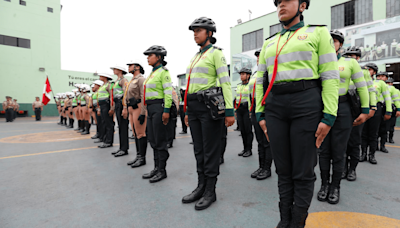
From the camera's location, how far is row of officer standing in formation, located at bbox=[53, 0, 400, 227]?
1.62m

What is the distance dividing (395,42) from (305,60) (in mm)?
14719

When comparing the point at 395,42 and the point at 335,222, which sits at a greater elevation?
the point at 395,42

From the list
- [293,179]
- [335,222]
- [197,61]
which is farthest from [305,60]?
[335,222]

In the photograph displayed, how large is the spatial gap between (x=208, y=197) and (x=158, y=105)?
1.76 meters

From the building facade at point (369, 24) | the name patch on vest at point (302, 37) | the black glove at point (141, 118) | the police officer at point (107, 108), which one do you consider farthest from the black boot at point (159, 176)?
the building facade at point (369, 24)

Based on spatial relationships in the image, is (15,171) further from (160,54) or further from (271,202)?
(271,202)

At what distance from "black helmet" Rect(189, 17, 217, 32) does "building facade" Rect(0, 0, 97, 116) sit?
86.5ft

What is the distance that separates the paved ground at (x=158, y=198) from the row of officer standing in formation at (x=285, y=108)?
0.24 metres

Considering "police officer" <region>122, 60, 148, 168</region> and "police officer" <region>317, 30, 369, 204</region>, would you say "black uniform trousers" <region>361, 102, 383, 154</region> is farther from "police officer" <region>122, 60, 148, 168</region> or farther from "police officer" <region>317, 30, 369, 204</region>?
"police officer" <region>122, 60, 148, 168</region>

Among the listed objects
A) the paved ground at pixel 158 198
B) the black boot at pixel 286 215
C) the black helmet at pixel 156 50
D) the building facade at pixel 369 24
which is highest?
the building facade at pixel 369 24

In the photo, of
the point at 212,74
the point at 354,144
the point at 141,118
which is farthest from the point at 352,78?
the point at 141,118

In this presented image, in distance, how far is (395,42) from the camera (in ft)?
38.3

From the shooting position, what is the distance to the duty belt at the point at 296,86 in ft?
5.26

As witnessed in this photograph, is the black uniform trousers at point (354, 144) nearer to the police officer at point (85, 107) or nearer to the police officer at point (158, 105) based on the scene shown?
the police officer at point (158, 105)
